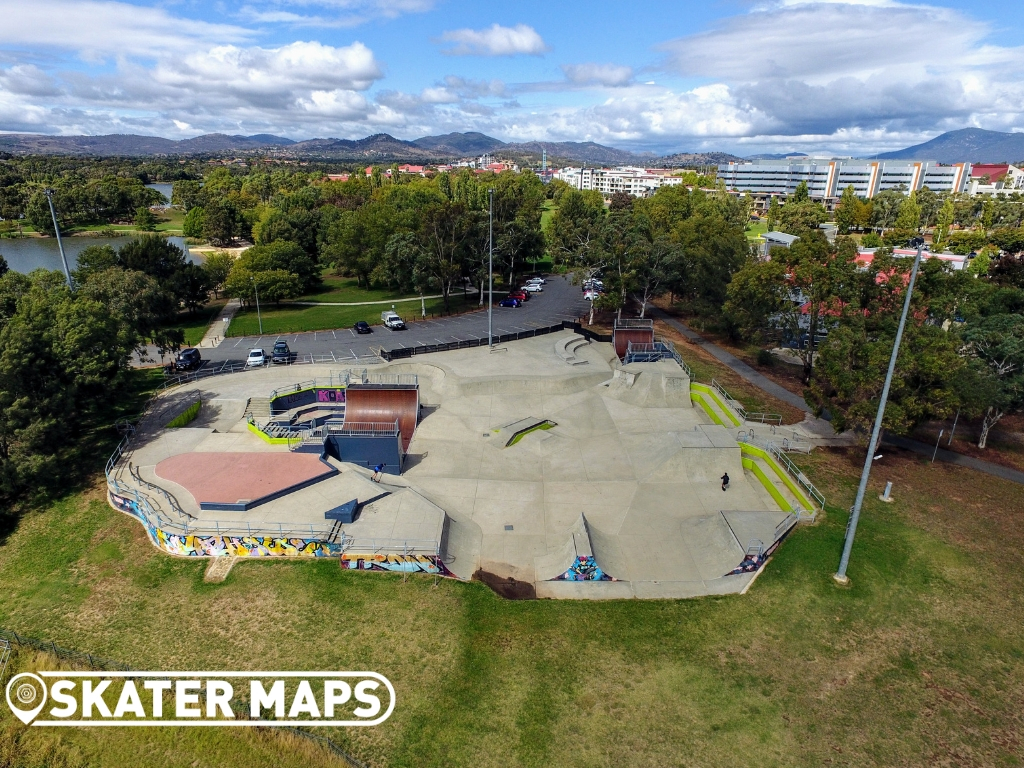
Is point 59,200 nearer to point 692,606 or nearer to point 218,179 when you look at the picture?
point 218,179

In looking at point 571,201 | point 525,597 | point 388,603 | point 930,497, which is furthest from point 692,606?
point 571,201

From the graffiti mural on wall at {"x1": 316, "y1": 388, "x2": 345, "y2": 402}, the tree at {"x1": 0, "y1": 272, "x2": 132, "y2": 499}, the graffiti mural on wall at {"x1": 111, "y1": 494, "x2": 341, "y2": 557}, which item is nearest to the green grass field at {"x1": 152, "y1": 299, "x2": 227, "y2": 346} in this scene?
the tree at {"x1": 0, "y1": 272, "x2": 132, "y2": 499}

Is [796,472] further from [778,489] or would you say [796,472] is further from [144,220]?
[144,220]

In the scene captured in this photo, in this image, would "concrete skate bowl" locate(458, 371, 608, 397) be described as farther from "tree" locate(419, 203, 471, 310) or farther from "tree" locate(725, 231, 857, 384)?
"tree" locate(419, 203, 471, 310)

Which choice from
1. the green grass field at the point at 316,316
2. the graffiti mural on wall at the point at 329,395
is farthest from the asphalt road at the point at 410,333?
the graffiti mural on wall at the point at 329,395

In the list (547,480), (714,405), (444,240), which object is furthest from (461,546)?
(444,240)

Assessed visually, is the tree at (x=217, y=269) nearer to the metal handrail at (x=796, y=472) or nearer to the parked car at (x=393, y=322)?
the parked car at (x=393, y=322)
